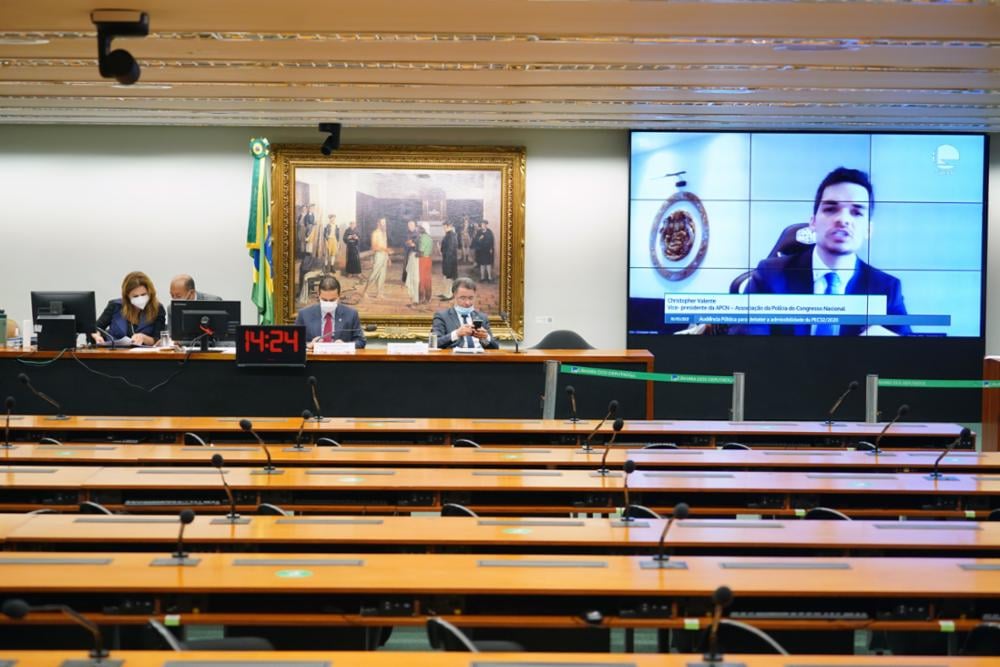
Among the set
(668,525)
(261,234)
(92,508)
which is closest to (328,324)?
(261,234)

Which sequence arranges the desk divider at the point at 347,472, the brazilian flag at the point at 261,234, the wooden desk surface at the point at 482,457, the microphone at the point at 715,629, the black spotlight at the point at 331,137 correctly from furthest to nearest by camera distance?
the black spotlight at the point at 331,137
the brazilian flag at the point at 261,234
the wooden desk surface at the point at 482,457
the desk divider at the point at 347,472
the microphone at the point at 715,629

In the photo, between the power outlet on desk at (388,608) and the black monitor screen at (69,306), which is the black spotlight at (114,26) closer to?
the black monitor screen at (69,306)

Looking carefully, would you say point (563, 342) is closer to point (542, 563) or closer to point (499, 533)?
point (499, 533)

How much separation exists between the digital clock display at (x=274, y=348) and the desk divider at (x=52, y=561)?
4387 millimetres

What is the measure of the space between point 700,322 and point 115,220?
21.4 ft

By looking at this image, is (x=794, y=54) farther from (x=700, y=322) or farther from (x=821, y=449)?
(x=700, y=322)

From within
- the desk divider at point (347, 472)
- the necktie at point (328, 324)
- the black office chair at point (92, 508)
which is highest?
the necktie at point (328, 324)

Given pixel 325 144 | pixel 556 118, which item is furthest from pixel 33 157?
pixel 556 118

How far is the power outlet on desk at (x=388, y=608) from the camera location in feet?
11.7

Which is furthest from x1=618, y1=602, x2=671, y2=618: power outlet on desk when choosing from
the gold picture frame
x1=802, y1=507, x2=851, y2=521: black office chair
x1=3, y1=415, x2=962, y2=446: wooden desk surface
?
the gold picture frame

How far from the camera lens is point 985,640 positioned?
3.10m

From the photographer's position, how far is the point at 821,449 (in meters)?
6.69

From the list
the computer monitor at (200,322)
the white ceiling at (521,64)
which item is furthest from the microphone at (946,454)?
the computer monitor at (200,322)

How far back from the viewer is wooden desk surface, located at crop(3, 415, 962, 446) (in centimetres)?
666
